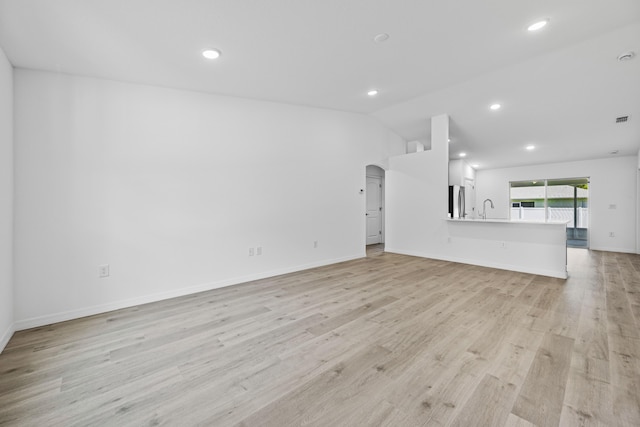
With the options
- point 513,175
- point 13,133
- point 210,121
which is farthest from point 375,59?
point 513,175

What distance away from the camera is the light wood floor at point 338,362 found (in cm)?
150

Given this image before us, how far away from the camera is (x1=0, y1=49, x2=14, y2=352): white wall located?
232cm

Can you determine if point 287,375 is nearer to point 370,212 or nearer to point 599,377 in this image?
point 599,377

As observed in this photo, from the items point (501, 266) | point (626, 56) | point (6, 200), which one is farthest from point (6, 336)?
point (626, 56)

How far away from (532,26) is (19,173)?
5327 mm

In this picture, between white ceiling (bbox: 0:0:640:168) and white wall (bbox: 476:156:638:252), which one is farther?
white wall (bbox: 476:156:638:252)

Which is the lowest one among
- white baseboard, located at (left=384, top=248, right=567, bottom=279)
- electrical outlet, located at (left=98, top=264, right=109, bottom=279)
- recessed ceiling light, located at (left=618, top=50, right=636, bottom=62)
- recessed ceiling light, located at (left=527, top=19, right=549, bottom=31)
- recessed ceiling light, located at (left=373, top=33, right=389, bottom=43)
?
white baseboard, located at (left=384, top=248, right=567, bottom=279)

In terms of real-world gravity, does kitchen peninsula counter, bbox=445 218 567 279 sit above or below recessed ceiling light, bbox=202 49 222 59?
below

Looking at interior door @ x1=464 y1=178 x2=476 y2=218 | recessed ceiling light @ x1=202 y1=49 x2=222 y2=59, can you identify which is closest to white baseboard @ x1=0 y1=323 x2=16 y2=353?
recessed ceiling light @ x1=202 y1=49 x2=222 y2=59

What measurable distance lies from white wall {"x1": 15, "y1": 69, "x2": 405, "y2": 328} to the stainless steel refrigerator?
3.87 metres

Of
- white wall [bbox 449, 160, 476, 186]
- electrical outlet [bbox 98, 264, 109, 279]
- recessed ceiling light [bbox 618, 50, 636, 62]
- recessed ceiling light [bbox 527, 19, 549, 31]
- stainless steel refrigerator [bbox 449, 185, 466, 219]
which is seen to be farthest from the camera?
white wall [bbox 449, 160, 476, 186]

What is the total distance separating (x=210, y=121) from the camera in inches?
→ 146

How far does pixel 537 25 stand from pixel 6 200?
535 centimetres

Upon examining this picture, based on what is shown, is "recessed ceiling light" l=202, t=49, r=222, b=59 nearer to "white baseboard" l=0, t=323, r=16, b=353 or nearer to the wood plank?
"white baseboard" l=0, t=323, r=16, b=353
